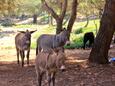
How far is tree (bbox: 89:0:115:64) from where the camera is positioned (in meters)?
12.2

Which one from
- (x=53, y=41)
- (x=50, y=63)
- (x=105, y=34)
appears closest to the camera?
(x=50, y=63)

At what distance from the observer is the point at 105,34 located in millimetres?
12289

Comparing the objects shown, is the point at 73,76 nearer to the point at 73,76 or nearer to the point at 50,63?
the point at 73,76

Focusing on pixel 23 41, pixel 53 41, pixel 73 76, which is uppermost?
pixel 53 41

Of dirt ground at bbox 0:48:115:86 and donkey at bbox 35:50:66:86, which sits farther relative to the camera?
dirt ground at bbox 0:48:115:86

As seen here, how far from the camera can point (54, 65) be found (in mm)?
8242

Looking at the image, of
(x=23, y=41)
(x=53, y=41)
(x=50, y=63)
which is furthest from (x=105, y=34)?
(x=50, y=63)

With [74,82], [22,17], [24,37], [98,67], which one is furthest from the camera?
[22,17]

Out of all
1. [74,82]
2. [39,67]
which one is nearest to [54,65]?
[39,67]

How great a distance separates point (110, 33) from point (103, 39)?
31cm

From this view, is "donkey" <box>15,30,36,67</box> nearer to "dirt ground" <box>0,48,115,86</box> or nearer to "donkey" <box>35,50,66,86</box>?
"dirt ground" <box>0,48,115,86</box>

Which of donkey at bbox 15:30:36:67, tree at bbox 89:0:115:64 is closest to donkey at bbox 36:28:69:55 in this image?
donkey at bbox 15:30:36:67

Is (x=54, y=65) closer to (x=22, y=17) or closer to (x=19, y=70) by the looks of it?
(x=19, y=70)

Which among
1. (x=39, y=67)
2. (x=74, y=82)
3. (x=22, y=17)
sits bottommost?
(x=22, y=17)
